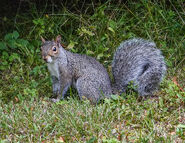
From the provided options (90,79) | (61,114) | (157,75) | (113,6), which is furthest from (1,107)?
(113,6)

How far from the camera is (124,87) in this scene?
368 cm

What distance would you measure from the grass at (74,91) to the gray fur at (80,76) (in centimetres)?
15

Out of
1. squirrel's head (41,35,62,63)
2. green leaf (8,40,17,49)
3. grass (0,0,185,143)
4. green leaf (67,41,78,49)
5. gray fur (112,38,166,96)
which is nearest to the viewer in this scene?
grass (0,0,185,143)

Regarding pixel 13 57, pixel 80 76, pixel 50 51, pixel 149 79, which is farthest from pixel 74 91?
pixel 13 57

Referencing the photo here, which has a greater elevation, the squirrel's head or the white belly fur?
the squirrel's head

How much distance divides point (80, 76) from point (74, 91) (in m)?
0.28

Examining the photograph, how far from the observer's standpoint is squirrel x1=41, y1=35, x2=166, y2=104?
361 centimetres

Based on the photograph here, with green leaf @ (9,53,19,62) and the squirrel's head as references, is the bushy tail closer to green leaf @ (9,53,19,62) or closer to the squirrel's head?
the squirrel's head

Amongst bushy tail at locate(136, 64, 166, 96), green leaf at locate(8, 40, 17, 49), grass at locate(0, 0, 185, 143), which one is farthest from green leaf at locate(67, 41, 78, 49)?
bushy tail at locate(136, 64, 166, 96)

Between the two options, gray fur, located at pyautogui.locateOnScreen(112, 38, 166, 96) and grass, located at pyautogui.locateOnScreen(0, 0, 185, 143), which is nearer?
grass, located at pyautogui.locateOnScreen(0, 0, 185, 143)

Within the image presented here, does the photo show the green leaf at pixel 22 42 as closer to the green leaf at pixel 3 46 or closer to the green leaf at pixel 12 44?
the green leaf at pixel 12 44

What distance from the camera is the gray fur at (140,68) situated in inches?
142

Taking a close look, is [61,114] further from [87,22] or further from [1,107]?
[87,22]

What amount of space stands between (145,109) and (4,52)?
214 centimetres
